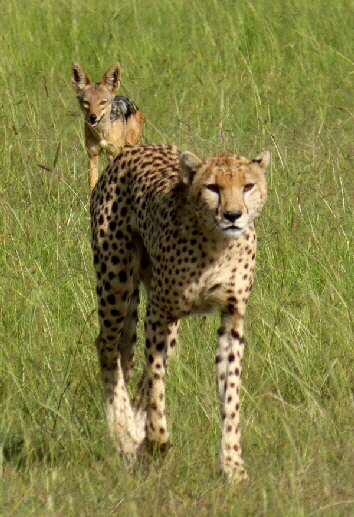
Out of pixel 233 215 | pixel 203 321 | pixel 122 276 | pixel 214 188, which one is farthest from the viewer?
pixel 203 321

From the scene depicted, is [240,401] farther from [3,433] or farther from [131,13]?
[131,13]

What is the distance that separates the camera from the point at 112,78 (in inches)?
328

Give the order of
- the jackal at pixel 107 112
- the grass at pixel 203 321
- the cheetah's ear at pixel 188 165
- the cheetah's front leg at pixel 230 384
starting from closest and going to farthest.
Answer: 1. the grass at pixel 203 321
2. the cheetah's front leg at pixel 230 384
3. the cheetah's ear at pixel 188 165
4. the jackal at pixel 107 112

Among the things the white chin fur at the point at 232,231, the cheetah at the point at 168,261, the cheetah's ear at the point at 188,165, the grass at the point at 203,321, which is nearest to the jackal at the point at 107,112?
the grass at the point at 203,321

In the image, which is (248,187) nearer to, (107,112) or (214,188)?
(214,188)

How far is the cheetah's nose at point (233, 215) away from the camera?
3.43 m

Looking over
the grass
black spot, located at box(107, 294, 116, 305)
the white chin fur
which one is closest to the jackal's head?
the grass

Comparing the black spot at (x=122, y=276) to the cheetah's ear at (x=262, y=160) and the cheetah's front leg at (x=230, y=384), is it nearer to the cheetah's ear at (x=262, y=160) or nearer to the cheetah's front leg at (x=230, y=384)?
Answer: the cheetah's front leg at (x=230, y=384)

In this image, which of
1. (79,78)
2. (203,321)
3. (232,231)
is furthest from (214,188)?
(79,78)

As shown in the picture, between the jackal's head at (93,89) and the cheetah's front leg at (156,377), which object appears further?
the jackal's head at (93,89)

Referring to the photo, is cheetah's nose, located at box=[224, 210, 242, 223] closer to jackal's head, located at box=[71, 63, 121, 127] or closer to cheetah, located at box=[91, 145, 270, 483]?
cheetah, located at box=[91, 145, 270, 483]

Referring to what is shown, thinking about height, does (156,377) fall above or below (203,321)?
above

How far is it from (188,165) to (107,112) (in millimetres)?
5014

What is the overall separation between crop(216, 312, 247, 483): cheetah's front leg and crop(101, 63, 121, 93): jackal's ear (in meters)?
4.81
